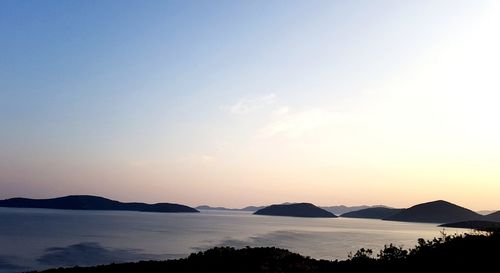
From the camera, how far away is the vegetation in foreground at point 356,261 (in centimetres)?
2885

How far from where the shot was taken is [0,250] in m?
96.8

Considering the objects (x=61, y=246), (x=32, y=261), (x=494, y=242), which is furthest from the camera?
(x=61, y=246)

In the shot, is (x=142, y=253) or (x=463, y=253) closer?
(x=463, y=253)

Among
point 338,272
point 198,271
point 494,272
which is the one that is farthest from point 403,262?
point 198,271

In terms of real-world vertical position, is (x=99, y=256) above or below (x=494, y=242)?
below

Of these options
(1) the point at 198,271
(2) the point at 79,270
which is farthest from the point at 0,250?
(1) the point at 198,271

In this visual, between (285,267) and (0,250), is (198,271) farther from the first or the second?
(0,250)

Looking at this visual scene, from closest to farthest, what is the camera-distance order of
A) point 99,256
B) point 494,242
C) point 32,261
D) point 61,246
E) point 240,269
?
point 240,269
point 494,242
point 32,261
point 99,256
point 61,246

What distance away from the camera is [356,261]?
35125mm

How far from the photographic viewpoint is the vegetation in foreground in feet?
94.7

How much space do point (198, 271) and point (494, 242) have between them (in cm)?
2003

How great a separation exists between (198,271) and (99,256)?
68.0m

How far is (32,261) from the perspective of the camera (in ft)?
267

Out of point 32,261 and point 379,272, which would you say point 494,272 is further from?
point 32,261
